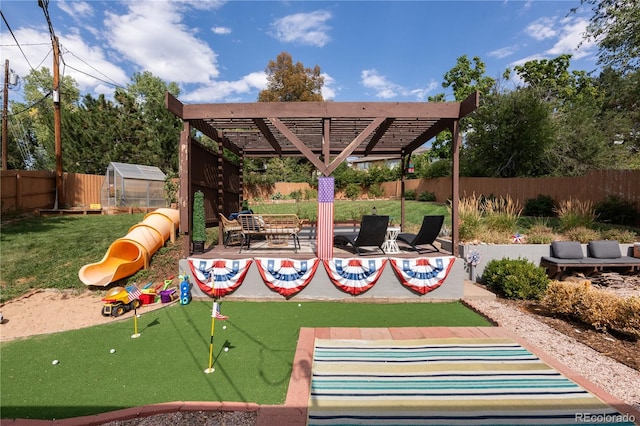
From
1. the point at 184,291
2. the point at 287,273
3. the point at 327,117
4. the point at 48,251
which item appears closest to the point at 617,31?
the point at 327,117

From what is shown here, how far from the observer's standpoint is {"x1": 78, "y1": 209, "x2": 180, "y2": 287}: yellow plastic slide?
6555 millimetres

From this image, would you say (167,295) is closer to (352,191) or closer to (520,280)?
(520,280)

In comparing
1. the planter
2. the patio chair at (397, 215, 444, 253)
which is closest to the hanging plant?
the planter

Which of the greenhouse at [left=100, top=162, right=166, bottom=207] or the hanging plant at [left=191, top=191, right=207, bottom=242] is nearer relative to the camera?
the hanging plant at [left=191, top=191, right=207, bottom=242]

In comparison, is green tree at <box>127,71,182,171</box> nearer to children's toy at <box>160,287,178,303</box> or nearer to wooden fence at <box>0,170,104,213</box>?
wooden fence at <box>0,170,104,213</box>

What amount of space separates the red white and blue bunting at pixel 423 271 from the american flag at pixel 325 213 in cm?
129

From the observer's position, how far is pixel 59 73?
13500mm

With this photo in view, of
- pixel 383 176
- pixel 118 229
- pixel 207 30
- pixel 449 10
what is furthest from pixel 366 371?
pixel 383 176

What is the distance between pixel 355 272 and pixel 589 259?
5.62 meters

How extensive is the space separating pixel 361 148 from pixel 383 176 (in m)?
20.5
